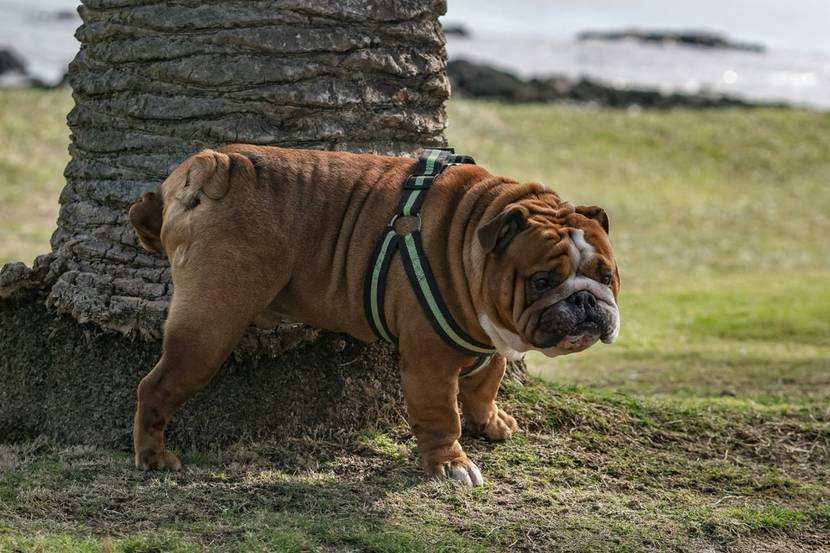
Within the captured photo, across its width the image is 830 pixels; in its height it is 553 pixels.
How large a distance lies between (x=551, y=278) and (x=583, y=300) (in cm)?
19

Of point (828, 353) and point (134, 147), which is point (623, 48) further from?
point (134, 147)

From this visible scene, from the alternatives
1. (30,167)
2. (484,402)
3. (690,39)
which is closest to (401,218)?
(484,402)

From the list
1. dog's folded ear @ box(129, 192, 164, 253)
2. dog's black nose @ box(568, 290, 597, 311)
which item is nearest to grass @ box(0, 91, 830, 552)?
dog's black nose @ box(568, 290, 597, 311)

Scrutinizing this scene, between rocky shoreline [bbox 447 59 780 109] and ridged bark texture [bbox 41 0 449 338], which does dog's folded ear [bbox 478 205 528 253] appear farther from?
rocky shoreline [bbox 447 59 780 109]

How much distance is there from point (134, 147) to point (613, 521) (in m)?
3.40

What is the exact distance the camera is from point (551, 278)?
5.49 metres

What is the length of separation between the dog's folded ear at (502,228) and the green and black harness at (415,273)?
400 mm

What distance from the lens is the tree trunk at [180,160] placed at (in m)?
6.55

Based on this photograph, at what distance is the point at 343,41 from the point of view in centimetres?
668

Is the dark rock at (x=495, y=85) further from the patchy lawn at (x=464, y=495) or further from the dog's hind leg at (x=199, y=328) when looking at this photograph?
the dog's hind leg at (x=199, y=328)

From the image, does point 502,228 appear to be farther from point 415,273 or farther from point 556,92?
point 556,92

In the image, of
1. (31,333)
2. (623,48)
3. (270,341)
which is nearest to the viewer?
(270,341)

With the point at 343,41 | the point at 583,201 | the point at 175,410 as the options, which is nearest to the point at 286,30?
the point at 343,41

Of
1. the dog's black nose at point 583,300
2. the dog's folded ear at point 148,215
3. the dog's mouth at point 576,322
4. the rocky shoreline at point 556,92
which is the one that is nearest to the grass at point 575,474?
the dog's mouth at point 576,322
